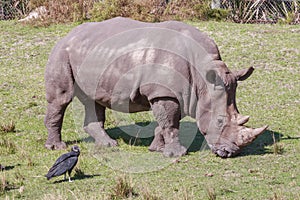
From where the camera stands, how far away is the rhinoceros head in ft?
32.8

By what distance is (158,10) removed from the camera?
19.8m

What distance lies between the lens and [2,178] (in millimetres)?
8688

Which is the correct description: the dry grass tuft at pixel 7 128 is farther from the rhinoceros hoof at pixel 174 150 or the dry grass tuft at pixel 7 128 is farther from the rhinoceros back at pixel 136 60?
the rhinoceros hoof at pixel 174 150

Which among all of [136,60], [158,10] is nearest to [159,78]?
[136,60]

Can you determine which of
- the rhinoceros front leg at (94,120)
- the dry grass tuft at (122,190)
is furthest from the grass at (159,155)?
the rhinoceros front leg at (94,120)

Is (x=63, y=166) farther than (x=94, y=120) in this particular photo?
No

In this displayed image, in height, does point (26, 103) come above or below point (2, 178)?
below

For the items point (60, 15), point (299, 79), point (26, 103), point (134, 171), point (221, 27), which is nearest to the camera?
point (134, 171)

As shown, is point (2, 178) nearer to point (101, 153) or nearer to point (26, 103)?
point (101, 153)

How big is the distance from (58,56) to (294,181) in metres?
4.32

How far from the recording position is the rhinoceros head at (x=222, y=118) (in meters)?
10.0

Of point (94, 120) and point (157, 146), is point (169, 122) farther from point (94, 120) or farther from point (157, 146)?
point (94, 120)

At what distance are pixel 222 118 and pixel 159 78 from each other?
1.12 meters

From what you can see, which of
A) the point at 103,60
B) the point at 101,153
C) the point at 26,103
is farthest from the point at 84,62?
the point at 26,103
